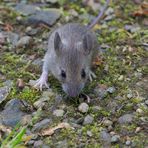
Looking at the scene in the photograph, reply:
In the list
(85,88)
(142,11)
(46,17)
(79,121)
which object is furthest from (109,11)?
(79,121)

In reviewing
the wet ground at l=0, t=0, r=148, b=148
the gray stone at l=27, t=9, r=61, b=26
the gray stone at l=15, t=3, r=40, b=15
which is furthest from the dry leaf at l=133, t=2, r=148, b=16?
the gray stone at l=15, t=3, r=40, b=15

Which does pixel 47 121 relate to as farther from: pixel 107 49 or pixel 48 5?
pixel 48 5

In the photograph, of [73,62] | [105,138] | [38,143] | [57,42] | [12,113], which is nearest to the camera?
[38,143]

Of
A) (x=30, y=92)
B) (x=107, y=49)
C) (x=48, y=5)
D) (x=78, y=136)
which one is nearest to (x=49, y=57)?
(x=30, y=92)

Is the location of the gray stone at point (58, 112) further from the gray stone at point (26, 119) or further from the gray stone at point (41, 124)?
the gray stone at point (26, 119)

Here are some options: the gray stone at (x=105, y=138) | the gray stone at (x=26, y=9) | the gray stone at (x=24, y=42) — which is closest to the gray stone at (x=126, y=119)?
the gray stone at (x=105, y=138)

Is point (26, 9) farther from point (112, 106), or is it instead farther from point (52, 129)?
point (52, 129)
